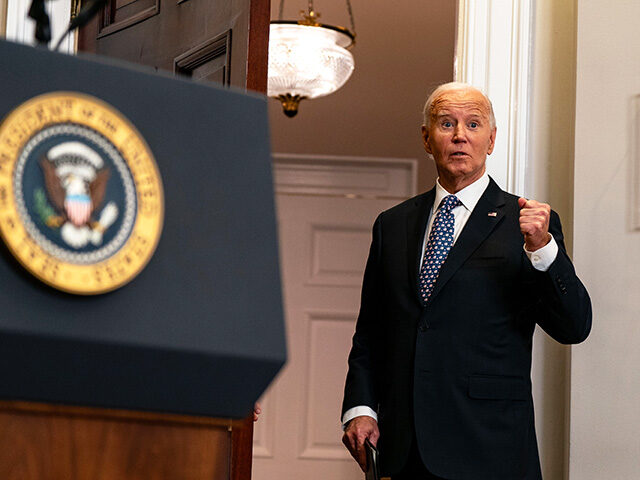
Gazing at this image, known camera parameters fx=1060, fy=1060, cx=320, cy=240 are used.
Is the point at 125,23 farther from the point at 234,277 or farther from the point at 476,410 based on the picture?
the point at 234,277

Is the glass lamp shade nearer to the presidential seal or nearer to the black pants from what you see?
the black pants

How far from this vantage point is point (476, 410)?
206 centimetres

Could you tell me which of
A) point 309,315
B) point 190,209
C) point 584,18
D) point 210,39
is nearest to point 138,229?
point 190,209

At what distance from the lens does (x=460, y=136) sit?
7.38ft

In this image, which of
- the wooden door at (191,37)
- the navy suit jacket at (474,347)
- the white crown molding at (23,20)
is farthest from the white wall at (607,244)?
the white crown molding at (23,20)

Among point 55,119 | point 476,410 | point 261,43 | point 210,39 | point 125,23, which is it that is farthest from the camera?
point 125,23

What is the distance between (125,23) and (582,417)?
4.94ft

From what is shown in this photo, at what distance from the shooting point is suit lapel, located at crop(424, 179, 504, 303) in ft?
6.98

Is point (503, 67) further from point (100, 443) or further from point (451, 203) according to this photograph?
point (100, 443)

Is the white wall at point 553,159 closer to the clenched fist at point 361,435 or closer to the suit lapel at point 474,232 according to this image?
the suit lapel at point 474,232

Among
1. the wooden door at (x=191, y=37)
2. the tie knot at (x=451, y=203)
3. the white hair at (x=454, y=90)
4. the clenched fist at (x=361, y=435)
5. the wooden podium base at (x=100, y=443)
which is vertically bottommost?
the wooden podium base at (x=100, y=443)

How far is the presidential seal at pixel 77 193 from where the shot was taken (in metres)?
0.66

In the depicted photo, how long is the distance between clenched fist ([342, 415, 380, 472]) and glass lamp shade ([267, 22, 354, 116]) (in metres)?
1.87

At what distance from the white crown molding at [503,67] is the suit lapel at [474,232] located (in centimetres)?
32
